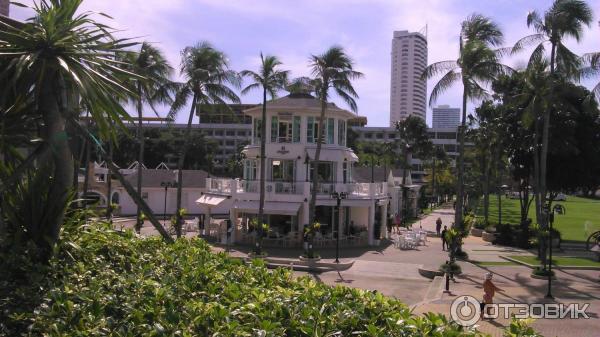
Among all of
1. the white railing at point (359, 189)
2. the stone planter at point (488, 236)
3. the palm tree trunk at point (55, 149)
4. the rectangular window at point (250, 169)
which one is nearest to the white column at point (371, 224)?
the white railing at point (359, 189)

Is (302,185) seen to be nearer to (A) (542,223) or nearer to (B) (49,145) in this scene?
(A) (542,223)

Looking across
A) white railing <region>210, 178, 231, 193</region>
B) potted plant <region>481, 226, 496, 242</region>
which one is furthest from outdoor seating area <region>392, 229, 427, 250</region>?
white railing <region>210, 178, 231, 193</region>

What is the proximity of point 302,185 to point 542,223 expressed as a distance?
13.5m

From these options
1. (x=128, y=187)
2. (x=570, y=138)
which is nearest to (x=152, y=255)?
(x=128, y=187)

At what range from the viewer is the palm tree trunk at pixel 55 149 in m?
5.99

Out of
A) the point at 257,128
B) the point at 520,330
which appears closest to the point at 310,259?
the point at 257,128

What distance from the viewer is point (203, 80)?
29234mm

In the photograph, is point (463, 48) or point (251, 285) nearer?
point (251, 285)

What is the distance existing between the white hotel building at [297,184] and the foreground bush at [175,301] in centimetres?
2441

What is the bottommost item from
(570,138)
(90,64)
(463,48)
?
(90,64)

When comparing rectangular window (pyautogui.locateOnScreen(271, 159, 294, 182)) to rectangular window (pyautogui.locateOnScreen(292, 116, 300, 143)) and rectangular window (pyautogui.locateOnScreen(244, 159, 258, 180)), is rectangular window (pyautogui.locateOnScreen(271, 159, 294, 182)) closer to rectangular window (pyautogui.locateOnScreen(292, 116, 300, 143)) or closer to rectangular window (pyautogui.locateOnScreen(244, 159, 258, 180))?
rectangular window (pyautogui.locateOnScreen(292, 116, 300, 143))

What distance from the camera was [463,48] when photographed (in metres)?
25.8

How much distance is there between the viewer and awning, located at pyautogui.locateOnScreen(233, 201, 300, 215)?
3018 cm

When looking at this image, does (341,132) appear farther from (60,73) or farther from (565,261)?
(60,73)
